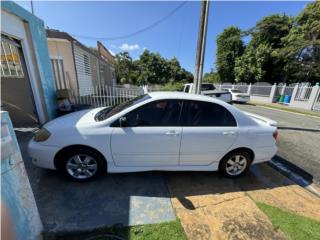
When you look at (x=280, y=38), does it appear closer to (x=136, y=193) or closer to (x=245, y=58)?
(x=245, y=58)

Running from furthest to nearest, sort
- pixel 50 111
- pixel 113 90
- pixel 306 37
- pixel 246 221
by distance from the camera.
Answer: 1. pixel 306 37
2. pixel 113 90
3. pixel 50 111
4. pixel 246 221

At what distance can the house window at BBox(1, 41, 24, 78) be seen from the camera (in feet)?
19.4

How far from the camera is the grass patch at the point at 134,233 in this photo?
226cm

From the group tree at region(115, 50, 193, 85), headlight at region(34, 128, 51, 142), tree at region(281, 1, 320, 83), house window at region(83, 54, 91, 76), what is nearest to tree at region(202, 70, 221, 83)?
tree at region(115, 50, 193, 85)

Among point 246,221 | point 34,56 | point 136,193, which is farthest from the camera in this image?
point 34,56

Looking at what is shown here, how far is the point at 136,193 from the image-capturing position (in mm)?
3121

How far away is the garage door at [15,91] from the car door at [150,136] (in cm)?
446

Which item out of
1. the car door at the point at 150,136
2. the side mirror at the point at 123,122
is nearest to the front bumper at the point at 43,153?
the car door at the point at 150,136

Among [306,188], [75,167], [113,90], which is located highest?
[113,90]

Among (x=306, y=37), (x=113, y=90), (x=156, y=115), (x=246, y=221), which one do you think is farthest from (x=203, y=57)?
(x=306, y=37)

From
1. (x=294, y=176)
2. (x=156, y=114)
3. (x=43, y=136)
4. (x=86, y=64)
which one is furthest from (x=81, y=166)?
(x=86, y=64)

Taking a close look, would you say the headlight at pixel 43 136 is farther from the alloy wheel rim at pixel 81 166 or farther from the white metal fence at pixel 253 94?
the white metal fence at pixel 253 94

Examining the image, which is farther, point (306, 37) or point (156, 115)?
point (306, 37)

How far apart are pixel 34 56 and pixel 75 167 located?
3945mm
